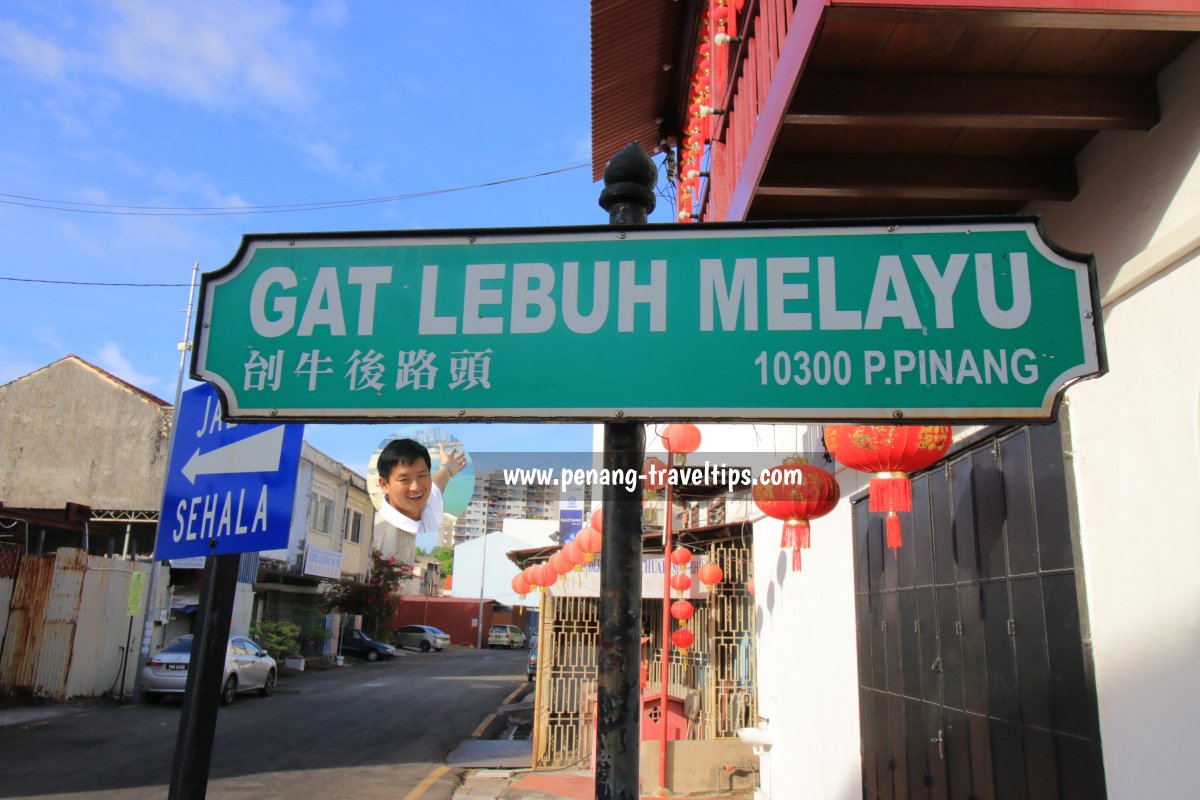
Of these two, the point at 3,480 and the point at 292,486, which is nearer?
the point at 292,486

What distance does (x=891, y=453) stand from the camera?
12.5 feet

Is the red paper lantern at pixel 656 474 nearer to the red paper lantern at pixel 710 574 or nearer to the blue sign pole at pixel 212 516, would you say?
the red paper lantern at pixel 710 574

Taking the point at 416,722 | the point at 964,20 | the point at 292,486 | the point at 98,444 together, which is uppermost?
the point at 98,444

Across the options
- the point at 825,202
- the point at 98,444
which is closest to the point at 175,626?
the point at 98,444

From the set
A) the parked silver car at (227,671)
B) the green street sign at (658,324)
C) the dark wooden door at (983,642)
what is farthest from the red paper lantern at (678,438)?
the parked silver car at (227,671)

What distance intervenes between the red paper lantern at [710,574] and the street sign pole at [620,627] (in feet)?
27.0

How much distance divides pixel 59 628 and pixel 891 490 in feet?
51.2

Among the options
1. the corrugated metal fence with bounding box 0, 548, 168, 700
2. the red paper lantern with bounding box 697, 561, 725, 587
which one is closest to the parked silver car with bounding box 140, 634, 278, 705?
the corrugated metal fence with bounding box 0, 548, 168, 700

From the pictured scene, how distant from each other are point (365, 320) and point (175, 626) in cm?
2167

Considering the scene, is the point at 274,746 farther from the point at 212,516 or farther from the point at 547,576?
the point at 212,516

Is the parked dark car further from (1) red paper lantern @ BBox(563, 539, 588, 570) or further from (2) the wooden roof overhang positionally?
(2) the wooden roof overhang

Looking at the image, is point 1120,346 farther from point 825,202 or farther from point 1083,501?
point 825,202

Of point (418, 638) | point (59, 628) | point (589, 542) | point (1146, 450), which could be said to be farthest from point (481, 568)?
point (1146, 450)

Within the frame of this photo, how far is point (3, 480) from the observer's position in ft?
74.6
